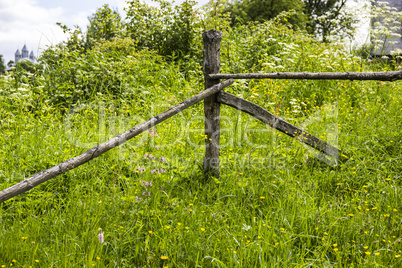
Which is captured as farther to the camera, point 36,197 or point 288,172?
point 288,172

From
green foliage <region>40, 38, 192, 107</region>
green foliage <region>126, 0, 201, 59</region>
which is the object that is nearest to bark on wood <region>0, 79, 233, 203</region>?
green foliage <region>40, 38, 192, 107</region>

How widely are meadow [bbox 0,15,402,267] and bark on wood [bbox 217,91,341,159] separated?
18 cm

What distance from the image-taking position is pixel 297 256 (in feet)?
7.23

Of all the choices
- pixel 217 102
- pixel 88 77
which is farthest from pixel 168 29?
pixel 217 102

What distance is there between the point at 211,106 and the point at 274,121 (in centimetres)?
69

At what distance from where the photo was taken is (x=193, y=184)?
3182 millimetres

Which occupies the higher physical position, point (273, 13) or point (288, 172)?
point (273, 13)

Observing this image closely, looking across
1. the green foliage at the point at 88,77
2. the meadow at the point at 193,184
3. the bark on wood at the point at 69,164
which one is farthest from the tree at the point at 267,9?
the bark on wood at the point at 69,164

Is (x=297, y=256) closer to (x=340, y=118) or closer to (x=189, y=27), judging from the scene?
(x=340, y=118)

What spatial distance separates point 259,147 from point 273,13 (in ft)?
86.6

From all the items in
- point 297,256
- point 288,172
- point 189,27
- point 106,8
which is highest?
point 106,8

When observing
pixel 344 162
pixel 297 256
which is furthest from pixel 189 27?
pixel 297 256

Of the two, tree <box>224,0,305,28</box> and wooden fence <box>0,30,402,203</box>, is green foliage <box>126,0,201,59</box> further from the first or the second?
tree <box>224,0,305,28</box>

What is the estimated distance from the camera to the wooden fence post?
314cm
